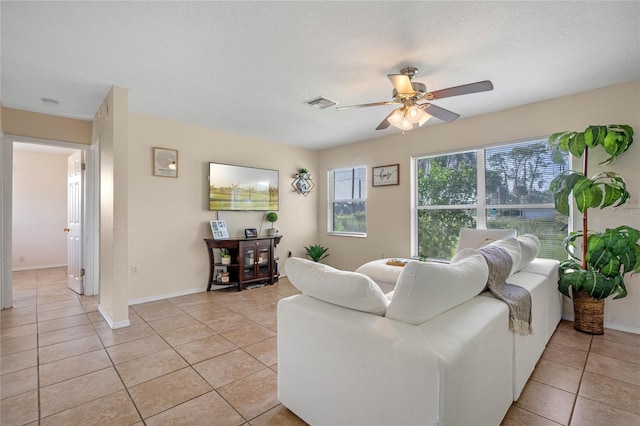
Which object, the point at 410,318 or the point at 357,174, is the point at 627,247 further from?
the point at 357,174

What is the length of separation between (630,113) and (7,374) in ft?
18.5

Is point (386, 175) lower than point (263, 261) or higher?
higher

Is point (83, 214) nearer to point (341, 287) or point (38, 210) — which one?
point (38, 210)

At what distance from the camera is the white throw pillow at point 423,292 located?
1.27m

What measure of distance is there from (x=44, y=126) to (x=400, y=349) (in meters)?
4.85

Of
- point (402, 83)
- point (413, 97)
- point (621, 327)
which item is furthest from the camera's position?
point (621, 327)

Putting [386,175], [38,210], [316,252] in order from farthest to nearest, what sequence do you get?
[38,210], [316,252], [386,175]

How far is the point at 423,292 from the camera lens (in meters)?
1.27

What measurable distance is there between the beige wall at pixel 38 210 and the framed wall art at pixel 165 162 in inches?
157

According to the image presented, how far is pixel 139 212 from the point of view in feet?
12.4

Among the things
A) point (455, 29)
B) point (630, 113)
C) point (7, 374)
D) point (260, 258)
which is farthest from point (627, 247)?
point (7, 374)

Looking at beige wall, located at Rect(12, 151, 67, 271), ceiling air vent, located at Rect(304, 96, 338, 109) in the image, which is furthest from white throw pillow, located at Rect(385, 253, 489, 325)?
beige wall, located at Rect(12, 151, 67, 271)

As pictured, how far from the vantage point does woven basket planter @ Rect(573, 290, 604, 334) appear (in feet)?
9.11

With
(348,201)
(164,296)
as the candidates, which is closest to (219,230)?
(164,296)
